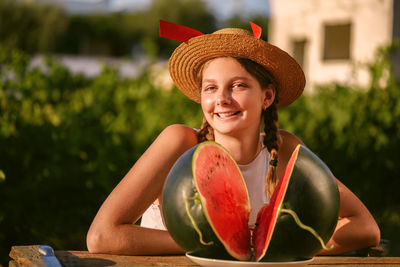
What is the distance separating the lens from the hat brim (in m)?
2.47

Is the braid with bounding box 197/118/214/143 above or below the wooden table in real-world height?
above

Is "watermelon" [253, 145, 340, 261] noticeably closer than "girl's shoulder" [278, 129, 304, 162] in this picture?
Yes

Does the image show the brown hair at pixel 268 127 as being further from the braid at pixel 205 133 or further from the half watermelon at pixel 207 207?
the half watermelon at pixel 207 207

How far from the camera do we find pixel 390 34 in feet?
51.3

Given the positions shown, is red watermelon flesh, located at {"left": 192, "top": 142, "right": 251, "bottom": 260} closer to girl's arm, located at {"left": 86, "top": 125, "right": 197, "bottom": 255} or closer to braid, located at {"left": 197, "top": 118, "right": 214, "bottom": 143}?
girl's arm, located at {"left": 86, "top": 125, "right": 197, "bottom": 255}

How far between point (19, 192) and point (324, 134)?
3892 mm

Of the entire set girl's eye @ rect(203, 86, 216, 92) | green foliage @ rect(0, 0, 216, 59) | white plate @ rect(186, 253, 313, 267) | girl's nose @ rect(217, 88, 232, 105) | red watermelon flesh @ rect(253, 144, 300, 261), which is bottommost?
white plate @ rect(186, 253, 313, 267)

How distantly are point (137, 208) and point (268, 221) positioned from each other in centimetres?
76

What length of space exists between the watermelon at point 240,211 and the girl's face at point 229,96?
0.66 meters

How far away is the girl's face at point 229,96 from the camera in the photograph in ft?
7.82

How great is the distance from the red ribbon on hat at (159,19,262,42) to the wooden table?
98cm

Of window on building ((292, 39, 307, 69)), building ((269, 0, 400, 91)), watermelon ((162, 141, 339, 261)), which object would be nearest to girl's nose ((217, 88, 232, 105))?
watermelon ((162, 141, 339, 261))

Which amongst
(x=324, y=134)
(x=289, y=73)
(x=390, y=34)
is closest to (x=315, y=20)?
(x=390, y=34)

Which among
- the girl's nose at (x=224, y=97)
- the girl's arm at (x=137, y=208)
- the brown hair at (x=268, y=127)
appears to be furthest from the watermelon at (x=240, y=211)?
the brown hair at (x=268, y=127)
